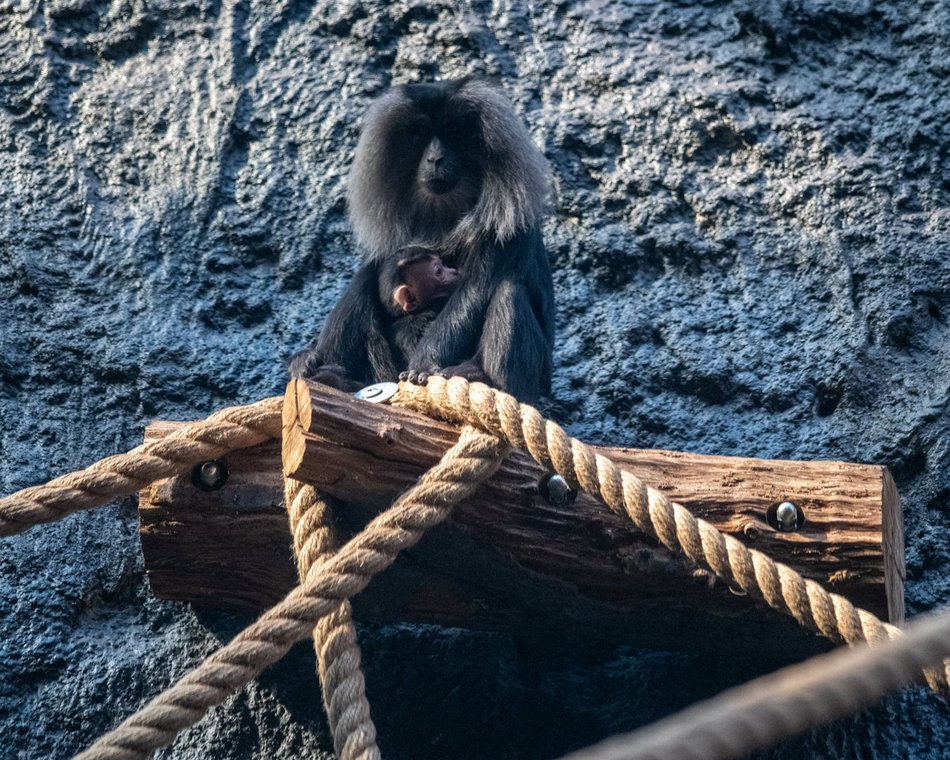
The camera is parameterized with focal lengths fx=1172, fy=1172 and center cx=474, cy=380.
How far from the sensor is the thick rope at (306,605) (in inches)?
83.4

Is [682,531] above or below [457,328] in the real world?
above

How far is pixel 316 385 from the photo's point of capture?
2643 mm

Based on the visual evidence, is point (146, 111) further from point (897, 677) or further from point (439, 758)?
point (897, 677)

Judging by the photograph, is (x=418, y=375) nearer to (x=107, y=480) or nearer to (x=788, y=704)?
(x=107, y=480)

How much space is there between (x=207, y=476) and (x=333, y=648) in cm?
63

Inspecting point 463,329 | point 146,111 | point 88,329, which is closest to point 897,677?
point 463,329

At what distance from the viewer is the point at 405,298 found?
3943mm

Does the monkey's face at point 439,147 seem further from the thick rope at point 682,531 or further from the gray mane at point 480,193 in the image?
the thick rope at point 682,531

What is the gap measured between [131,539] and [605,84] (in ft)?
9.53

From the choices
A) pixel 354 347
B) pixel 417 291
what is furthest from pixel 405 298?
pixel 354 347

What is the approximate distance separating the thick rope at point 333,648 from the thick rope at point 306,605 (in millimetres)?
61

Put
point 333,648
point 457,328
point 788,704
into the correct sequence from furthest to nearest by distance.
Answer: point 457,328 < point 333,648 < point 788,704

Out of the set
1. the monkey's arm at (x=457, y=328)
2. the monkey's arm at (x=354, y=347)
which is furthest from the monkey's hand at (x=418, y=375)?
the monkey's arm at (x=354, y=347)

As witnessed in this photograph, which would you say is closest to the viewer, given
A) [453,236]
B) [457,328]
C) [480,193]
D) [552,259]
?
[457,328]
